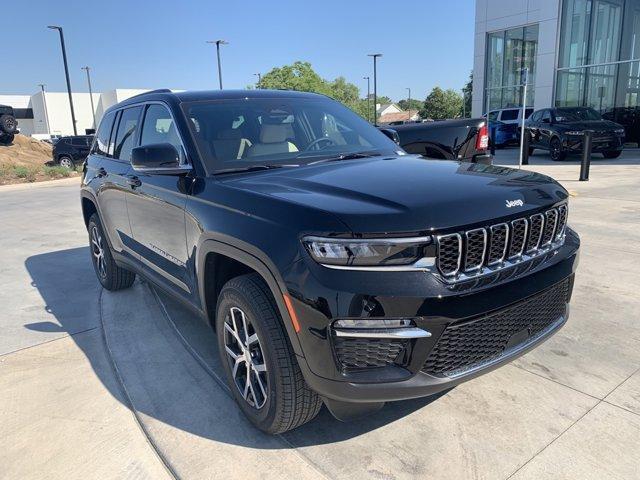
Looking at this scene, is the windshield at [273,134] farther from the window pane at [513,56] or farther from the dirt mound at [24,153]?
the window pane at [513,56]

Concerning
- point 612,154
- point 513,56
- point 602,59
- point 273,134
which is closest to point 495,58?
point 513,56

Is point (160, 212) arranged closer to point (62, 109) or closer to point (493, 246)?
point (493, 246)

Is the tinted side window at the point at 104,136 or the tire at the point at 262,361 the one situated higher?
the tinted side window at the point at 104,136

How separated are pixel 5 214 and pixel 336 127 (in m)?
9.40

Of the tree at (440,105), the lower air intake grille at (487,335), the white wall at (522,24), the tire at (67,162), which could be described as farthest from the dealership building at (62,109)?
the lower air intake grille at (487,335)

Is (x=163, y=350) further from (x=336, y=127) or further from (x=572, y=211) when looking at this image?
(x=572, y=211)

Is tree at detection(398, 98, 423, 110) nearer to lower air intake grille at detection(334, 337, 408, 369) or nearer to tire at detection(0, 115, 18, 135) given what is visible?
tire at detection(0, 115, 18, 135)

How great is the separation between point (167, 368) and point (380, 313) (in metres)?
1.97

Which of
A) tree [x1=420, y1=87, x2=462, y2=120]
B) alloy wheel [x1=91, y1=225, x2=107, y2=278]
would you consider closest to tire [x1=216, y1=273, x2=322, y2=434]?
alloy wheel [x1=91, y1=225, x2=107, y2=278]

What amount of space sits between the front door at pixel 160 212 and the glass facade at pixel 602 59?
20.3 metres

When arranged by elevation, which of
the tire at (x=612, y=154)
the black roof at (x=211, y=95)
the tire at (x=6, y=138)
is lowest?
the tire at (x=612, y=154)

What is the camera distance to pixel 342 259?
6.89 feet

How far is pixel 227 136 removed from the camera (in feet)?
10.9

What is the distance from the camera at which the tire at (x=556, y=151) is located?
15192 millimetres
